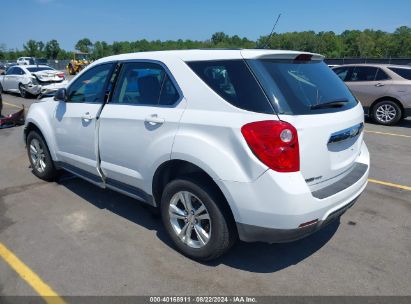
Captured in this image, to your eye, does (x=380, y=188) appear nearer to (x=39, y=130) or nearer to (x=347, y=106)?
(x=347, y=106)

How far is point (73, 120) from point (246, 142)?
257 cm

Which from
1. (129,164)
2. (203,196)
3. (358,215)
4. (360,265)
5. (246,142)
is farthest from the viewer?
(358,215)

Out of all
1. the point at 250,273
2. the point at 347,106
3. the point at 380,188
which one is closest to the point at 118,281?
the point at 250,273

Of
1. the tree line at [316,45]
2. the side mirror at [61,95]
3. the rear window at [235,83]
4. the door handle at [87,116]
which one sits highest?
the rear window at [235,83]

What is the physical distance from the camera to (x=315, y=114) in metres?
2.97

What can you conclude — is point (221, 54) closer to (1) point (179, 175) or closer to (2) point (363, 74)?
(1) point (179, 175)

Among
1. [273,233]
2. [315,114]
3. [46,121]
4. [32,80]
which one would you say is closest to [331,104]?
[315,114]

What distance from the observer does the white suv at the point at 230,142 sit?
276 centimetres

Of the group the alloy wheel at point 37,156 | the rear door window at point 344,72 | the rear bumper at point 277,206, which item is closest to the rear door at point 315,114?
the rear bumper at point 277,206

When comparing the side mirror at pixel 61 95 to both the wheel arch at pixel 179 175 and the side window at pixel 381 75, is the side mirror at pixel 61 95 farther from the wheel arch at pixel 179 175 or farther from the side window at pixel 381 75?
the side window at pixel 381 75

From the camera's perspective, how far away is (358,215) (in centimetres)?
436

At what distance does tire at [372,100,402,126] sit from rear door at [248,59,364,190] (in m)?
7.77

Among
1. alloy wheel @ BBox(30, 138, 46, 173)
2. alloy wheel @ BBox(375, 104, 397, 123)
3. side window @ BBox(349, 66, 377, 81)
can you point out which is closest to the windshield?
alloy wheel @ BBox(30, 138, 46, 173)

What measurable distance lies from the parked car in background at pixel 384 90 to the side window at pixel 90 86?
→ 8.56 m
